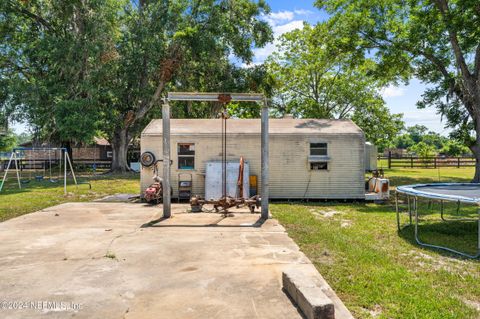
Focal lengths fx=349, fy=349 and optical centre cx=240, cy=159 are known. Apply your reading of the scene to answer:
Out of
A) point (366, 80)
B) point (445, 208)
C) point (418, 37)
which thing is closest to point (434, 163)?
point (366, 80)

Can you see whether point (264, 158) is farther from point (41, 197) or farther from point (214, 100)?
point (41, 197)

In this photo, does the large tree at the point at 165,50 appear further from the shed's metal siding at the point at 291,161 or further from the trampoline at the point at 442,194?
the trampoline at the point at 442,194

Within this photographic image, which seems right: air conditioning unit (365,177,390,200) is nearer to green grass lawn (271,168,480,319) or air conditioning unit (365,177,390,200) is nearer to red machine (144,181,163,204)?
green grass lawn (271,168,480,319)

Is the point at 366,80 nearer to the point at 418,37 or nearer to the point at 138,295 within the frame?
the point at 418,37

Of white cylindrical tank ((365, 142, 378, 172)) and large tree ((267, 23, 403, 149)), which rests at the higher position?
large tree ((267, 23, 403, 149))

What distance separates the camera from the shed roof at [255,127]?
11719 millimetres

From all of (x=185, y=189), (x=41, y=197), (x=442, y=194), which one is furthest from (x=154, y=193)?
(x=442, y=194)

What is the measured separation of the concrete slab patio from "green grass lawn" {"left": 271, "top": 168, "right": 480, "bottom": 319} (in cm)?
34

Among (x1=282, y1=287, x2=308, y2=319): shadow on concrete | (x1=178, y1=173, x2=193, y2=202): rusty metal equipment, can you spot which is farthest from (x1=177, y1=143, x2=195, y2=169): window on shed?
(x1=282, y1=287, x2=308, y2=319): shadow on concrete

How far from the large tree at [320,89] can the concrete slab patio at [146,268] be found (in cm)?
2214

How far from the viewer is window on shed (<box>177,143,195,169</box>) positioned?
11719 millimetres

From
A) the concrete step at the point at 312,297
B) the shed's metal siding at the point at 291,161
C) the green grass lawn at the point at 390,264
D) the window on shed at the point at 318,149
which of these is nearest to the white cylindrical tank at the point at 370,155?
the shed's metal siding at the point at 291,161

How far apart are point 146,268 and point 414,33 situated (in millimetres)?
14997

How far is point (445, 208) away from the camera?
9.91 meters
